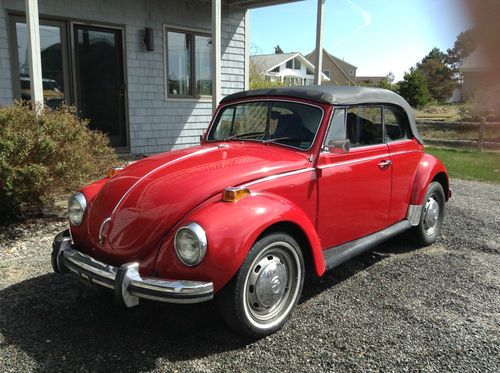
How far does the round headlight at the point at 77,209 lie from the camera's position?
11.4ft

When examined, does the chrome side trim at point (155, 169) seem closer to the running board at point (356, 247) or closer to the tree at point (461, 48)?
the running board at point (356, 247)

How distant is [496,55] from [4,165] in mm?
4883

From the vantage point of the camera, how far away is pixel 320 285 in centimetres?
397

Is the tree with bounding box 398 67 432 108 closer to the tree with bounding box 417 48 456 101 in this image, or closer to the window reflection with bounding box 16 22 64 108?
the tree with bounding box 417 48 456 101

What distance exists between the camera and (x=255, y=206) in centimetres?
300

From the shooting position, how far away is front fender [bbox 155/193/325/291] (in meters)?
2.74

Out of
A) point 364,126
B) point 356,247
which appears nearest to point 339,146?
point 364,126

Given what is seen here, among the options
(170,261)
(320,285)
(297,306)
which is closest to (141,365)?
(170,261)

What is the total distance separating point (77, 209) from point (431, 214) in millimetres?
3738

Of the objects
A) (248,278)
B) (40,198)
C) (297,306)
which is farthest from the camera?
(40,198)

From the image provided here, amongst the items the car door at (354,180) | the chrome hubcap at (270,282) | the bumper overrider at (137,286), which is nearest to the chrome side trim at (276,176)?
the car door at (354,180)

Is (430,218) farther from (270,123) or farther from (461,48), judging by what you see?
(461,48)

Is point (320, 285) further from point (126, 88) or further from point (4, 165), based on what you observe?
point (126, 88)

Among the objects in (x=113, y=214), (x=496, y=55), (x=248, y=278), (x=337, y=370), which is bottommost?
(x=337, y=370)
